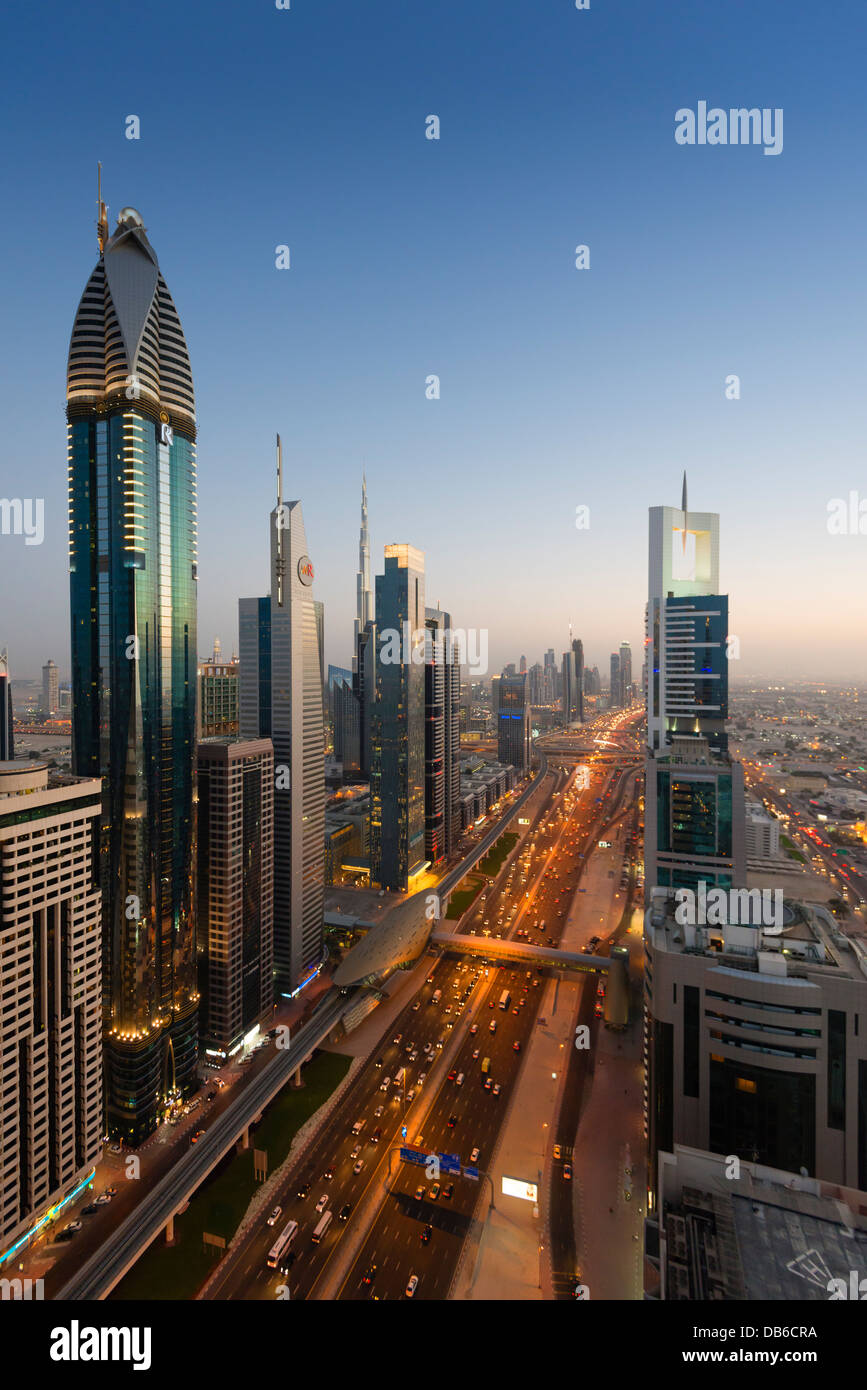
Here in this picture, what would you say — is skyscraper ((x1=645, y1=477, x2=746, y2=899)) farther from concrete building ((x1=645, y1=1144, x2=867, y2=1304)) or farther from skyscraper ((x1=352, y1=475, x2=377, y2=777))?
skyscraper ((x1=352, y1=475, x2=377, y2=777))

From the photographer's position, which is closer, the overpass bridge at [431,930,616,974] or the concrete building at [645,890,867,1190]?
the concrete building at [645,890,867,1190]

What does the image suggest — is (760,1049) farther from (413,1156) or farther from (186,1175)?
(186,1175)

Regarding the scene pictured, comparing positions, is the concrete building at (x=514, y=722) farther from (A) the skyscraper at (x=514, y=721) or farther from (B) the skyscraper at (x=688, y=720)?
(B) the skyscraper at (x=688, y=720)

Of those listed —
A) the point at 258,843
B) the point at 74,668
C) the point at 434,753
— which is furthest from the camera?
the point at 434,753

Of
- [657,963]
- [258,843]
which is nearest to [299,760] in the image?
[258,843]

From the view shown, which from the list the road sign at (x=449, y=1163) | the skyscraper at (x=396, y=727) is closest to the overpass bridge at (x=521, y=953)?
the skyscraper at (x=396, y=727)

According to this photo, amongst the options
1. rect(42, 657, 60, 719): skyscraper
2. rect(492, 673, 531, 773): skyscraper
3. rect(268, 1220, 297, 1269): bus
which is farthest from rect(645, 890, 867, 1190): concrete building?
rect(42, 657, 60, 719): skyscraper

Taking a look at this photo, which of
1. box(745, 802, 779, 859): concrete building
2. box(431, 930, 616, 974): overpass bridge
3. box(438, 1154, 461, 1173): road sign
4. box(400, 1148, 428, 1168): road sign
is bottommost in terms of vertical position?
box(400, 1148, 428, 1168): road sign
